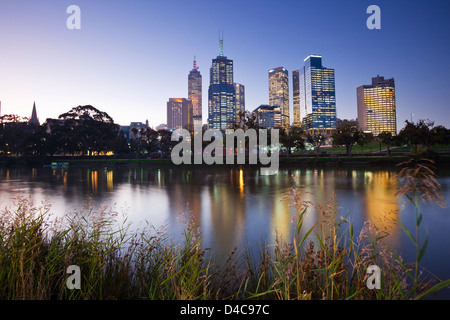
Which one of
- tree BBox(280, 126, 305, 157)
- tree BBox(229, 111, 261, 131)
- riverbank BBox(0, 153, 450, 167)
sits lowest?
riverbank BBox(0, 153, 450, 167)

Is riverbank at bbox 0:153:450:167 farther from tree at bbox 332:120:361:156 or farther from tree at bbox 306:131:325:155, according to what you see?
tree at bbox 306:131:325:155

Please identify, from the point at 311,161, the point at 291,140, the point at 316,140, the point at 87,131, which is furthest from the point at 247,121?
the point at 87,131

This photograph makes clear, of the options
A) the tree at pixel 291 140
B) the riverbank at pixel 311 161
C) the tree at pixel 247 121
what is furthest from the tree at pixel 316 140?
the riverbank at pixel 311 161

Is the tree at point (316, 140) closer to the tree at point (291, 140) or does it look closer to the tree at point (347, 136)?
the tree at point (291, 140)

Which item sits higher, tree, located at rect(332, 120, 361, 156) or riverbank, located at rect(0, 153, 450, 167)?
tree, located at rect(332, 120, 361, 156)

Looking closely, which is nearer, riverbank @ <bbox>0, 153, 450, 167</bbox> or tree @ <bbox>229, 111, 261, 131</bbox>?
riverbank @ <bbox>0, 153, 450, 167</bbox>

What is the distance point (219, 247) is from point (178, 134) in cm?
7014

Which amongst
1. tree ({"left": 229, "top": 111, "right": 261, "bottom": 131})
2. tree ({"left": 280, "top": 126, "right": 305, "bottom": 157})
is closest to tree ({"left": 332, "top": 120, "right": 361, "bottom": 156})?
tree ({"left": 280, "top": 126, "right": 305, "bottom": 157})

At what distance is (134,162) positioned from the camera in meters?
58.2

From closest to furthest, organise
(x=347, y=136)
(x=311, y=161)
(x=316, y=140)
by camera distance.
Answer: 1. (x=311, y=161)
2. (x=347, y=136)
3. (x=316, y=140)

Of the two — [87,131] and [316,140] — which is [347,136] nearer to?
[316,140]

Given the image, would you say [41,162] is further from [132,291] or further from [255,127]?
[132,291]

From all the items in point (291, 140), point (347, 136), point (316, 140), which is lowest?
point (291, 140)
